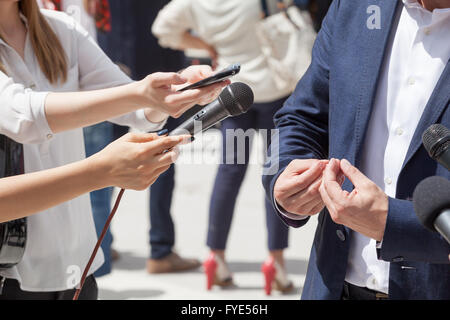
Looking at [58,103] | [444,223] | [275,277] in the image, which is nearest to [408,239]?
[444,223]

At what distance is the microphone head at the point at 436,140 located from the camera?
1262 mm

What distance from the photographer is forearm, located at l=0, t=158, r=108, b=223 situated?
157 centimetres

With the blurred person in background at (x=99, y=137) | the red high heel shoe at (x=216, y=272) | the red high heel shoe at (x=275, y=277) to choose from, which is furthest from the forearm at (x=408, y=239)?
the red high heel shoe at (x=216, y=272)

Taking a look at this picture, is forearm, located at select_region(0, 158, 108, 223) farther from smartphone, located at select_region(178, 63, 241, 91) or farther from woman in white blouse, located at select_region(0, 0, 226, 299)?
smartphone, located at select_region(178, 63, 241, 91)

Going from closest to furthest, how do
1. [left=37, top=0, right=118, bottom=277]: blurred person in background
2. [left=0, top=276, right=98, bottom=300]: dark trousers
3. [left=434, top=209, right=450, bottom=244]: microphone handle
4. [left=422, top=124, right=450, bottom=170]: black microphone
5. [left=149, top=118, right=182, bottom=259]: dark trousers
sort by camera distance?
[left=434, top=209, right=450, bottom=244]: microphone handle < [left=422, top=124, right=450, bottom=170]: black microphone < [left=0, top=276, right=98, bottom=300]: dark trousers < [left=37, top=0, right=118, bottom=277]: blurred person in background < [left=149, top=118, right=182, bottom=259]: dark trousers

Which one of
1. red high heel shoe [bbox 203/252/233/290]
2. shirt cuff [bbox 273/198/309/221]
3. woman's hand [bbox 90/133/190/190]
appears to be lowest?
red high heel shoe [bbox 203/252/233/290]

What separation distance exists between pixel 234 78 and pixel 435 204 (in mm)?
2680

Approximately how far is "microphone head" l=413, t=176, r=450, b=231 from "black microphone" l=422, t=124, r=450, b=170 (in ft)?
0.13

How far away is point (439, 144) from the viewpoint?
1269 mm

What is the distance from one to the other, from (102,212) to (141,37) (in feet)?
3.95

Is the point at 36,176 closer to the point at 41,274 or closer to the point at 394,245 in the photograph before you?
the point at 41,274

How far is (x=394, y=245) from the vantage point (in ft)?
4.88


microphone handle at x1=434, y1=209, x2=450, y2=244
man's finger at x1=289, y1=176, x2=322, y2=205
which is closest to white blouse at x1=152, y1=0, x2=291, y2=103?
man's finger at x1=289, y1=176, x2=322, y2=205

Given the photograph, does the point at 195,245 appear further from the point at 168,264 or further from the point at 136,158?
the point at 136,158
